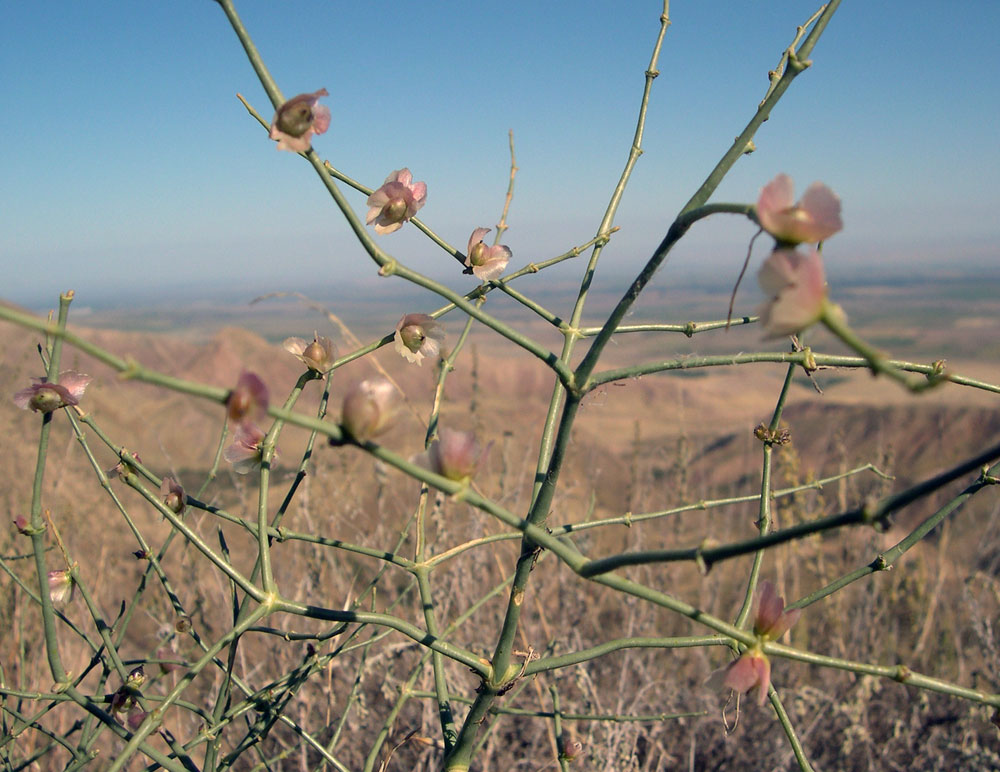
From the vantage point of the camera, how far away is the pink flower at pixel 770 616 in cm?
69

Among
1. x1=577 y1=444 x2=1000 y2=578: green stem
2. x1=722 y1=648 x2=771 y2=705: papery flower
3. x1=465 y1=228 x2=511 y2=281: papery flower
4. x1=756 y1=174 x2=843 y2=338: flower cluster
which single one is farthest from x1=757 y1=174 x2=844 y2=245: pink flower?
x1=465 y1=228 x2=511 y2=281: papery flower

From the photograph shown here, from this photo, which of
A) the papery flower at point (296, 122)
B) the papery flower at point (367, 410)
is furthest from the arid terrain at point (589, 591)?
the papery flower at point (296, 122)

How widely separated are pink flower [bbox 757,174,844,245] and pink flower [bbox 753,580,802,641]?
1.17 ft

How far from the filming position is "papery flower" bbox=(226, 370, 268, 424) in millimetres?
521

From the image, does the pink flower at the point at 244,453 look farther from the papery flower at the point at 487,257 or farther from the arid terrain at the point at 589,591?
the papery flower at the point at 487,257

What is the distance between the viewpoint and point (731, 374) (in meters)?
15.9

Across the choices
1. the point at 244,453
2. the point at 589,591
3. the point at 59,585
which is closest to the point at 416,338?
the point at 244,453

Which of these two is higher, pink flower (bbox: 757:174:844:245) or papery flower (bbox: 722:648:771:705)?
pink flower (bbox: 757:174:844:245)

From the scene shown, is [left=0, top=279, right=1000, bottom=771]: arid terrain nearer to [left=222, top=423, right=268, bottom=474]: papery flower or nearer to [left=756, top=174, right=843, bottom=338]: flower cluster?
[left=756, top=174, right=843, bottom=338]: flower cluster

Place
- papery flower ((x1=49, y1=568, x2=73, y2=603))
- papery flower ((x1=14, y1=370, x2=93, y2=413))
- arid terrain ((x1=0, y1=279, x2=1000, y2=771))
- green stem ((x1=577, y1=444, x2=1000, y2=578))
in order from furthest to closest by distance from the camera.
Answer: arid terrain ((x1=0, y1=279, x2=1000, y2=771)) < papery flower ((x1=49, y1=568, x2=73, y2=603)) < papery flower ((x1=14, y1=370, x2=93, y2=413)) < green stem ((x1=577, y1=444, x2=1000, y2=578))

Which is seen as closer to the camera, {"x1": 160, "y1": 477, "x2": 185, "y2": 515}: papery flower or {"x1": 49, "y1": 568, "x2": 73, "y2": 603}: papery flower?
{"x1": 160, "y1": 477, "x2": 185, "y2": 515}: papery flower

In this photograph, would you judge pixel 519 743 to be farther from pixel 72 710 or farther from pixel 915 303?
pixel 915 303

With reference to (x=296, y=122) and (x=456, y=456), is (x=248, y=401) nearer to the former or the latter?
(x=456, y=456)

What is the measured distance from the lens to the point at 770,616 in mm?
695
